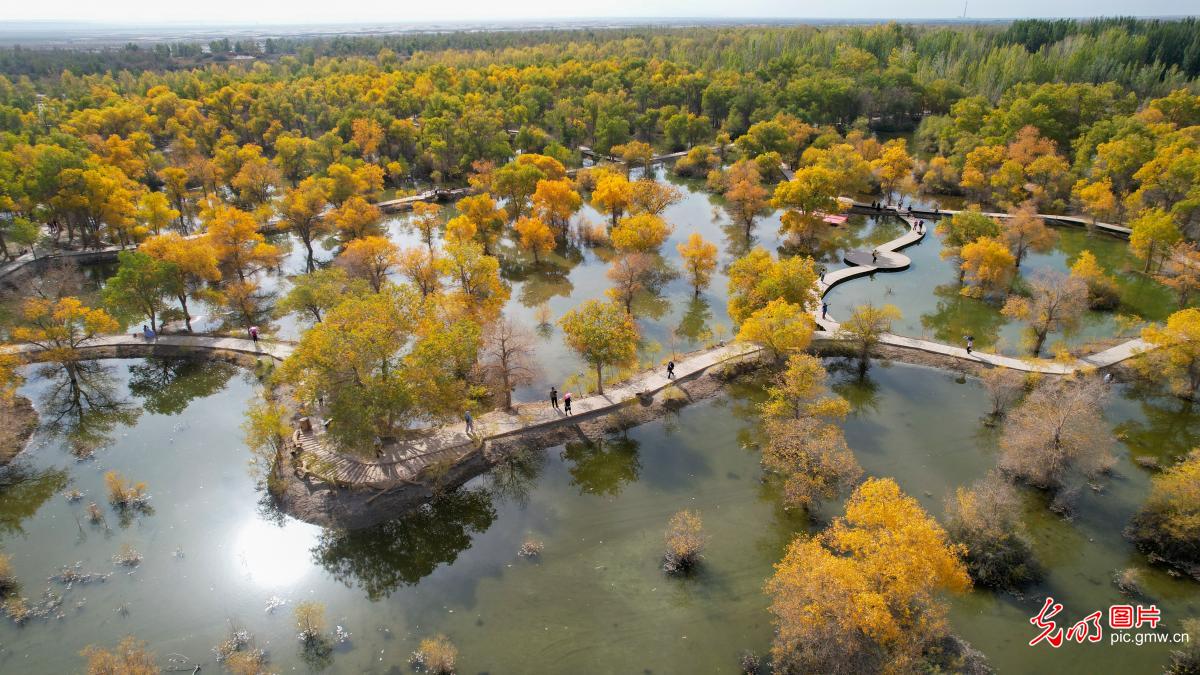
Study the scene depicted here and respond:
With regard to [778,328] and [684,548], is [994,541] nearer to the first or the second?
[684,548]

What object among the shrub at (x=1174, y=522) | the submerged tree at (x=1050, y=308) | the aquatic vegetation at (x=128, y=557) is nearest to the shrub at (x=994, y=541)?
the shrub at (x=1174, y=522)

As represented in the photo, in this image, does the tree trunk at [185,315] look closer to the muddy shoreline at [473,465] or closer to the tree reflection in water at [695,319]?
the muddy shoreline at [473,465]

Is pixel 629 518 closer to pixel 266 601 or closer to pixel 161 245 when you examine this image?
pixel 266 601

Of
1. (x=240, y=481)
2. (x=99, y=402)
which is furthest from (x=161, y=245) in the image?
(x=240, y=481)

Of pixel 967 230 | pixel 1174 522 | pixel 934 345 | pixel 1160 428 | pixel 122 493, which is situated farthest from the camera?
pixel 967 230

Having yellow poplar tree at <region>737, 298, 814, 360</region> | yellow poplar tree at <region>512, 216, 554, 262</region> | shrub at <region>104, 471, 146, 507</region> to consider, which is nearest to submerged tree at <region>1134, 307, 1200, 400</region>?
yellow poplar tree at <region>737, 298, 814, 360</region>

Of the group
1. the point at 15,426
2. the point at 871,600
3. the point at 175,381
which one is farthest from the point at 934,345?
the point at 15,426
